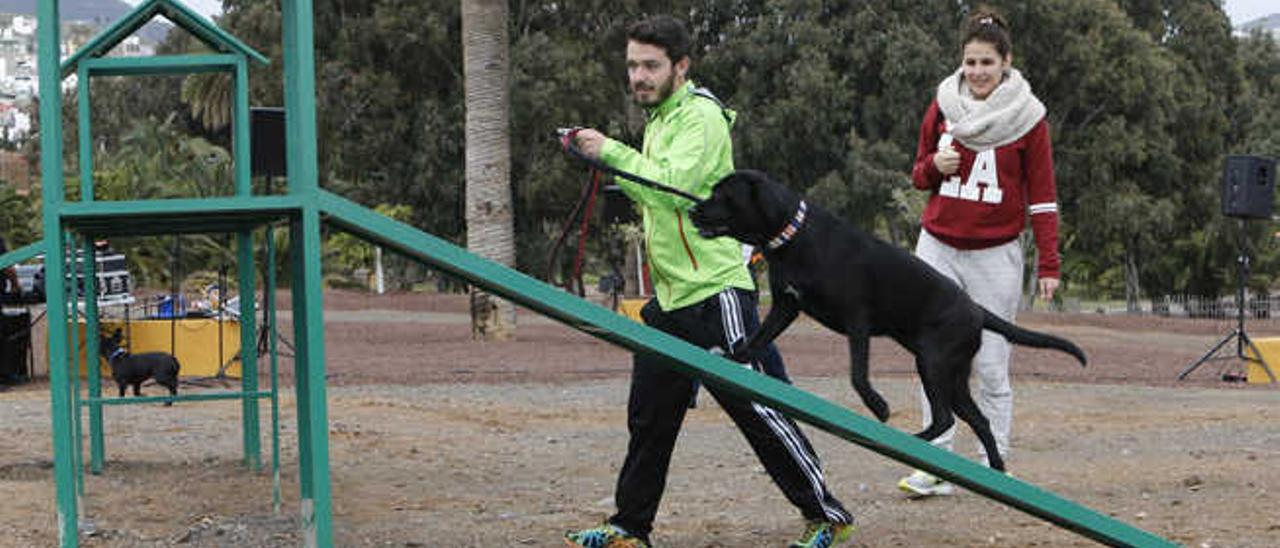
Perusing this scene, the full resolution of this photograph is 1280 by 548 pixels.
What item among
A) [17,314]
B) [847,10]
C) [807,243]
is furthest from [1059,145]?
[807,243]

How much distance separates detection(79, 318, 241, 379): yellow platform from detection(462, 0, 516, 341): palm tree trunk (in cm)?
409

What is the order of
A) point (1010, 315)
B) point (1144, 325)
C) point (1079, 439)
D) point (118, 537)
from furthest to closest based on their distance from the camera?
→ point (1144, 325) < point (1079, 439) < point (1010, 315) < point (118, 537)

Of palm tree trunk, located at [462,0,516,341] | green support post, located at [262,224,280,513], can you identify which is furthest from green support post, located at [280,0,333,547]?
palm tree trunk, located at [462,0,516,341]

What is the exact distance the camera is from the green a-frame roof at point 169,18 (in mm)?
6910

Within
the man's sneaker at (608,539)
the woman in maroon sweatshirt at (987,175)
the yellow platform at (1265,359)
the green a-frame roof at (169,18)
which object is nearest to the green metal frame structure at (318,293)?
the man's sneaker at (608,539)

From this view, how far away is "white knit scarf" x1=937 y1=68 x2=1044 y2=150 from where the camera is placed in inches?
235

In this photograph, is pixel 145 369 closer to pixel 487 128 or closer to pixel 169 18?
pixel 169 18

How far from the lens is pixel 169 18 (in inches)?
288

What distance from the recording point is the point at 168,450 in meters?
8.83

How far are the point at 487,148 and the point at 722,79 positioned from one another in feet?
81.0

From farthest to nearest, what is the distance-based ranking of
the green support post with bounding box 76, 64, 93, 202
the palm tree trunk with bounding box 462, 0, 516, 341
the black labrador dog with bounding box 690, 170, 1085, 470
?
the palm tree trunk with bounding box 462, 0, 516, 341, the green support post with bounding box 76, 64, 93, 202, the black labrador dog with bounding box 690, 170, 1085, 470

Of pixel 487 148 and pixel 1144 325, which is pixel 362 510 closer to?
pixel 487 148

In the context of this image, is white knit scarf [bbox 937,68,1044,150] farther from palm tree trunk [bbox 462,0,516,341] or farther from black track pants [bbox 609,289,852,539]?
palm tree trunk [bbox 462,0,516,341]

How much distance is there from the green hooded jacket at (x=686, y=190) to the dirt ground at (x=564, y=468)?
1159mm
